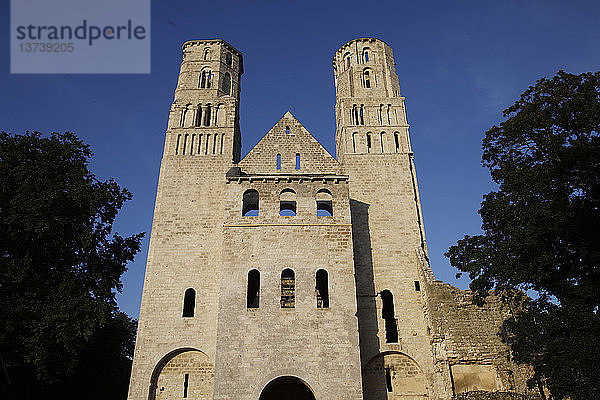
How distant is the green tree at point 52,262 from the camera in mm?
20078

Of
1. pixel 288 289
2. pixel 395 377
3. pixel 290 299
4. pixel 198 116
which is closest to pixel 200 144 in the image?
pixel 198 116

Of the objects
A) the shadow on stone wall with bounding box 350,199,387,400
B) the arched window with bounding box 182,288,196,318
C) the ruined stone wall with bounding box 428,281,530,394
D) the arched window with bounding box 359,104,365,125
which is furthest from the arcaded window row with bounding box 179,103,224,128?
the ruined stone wall with bounding box 428,281,530,394

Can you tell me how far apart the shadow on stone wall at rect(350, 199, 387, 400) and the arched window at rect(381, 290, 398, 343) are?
76 cm

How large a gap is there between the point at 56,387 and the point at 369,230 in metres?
17.8

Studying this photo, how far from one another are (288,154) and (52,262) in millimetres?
13092

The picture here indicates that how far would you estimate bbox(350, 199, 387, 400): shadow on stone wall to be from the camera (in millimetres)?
22186

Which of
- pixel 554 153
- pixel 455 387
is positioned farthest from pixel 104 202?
pixel 554 153

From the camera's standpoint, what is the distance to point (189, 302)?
2377 cm

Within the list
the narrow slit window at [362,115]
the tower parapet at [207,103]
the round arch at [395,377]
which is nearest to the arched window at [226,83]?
the tower parapet at [207,103]

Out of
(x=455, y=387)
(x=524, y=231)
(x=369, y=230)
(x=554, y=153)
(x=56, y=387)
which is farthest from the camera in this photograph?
(x=369, y=230)

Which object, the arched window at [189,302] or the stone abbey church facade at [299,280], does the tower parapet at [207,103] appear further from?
the arched window at [189,302]

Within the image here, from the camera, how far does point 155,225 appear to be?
2530 cm

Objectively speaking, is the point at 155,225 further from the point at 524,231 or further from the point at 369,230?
the point at 524,231

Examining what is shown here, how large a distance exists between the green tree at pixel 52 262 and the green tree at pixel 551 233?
651 inches
